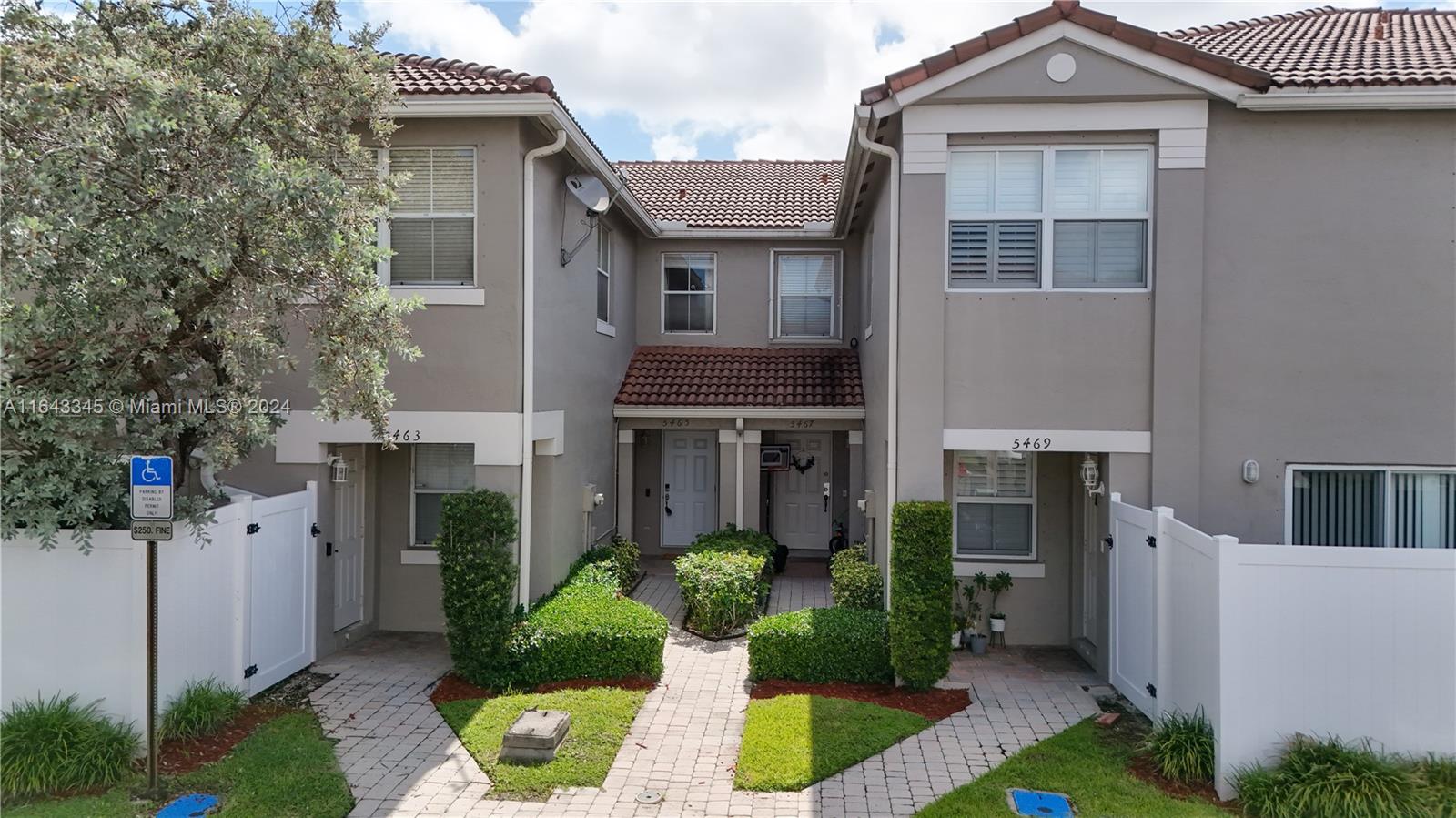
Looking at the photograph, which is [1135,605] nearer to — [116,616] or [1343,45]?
[1343,45]

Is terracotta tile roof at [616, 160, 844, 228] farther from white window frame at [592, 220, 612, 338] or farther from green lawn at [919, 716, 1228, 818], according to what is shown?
green lawn at [919, 716, 1228, 818]

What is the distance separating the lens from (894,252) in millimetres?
9125

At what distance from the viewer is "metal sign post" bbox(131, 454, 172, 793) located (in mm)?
6145

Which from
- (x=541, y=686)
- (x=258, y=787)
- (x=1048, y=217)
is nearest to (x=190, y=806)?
(x=258, y=787)

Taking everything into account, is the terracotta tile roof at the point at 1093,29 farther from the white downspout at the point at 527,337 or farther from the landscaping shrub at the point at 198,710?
the landscaping shrub at the point at 198,710

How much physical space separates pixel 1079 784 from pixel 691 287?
11.5 m

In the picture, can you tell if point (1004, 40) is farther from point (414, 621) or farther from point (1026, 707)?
point (414, 621)

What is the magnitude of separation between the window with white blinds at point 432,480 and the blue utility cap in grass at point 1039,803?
744cm

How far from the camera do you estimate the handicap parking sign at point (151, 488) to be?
6.14 m

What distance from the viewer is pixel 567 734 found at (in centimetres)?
723

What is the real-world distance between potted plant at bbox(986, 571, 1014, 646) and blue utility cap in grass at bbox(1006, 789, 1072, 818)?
3.83 m

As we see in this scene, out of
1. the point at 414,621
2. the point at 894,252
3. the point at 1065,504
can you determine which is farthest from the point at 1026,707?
the point at 414,621

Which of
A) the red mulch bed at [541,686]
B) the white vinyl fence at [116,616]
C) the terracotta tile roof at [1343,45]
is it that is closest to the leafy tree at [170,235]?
the white vinyl fence at [116,616]

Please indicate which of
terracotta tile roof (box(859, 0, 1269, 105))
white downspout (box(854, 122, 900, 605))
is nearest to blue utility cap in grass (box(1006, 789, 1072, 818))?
white downspout (box(854, 122, 900, 605))
